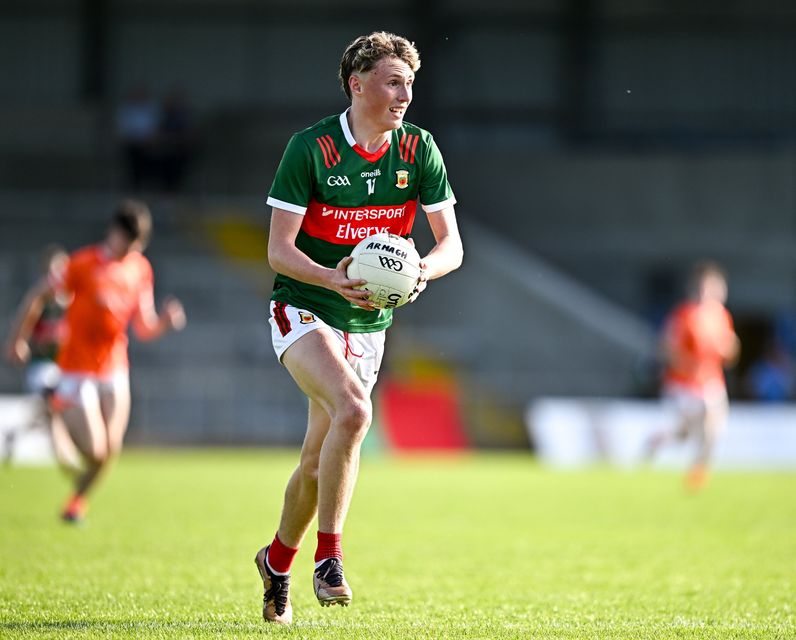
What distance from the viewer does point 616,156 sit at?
32.7 metres

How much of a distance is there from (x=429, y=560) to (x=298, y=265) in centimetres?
378

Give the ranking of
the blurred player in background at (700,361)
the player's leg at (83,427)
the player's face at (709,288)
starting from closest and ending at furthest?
the player's leg at (83,427)
the player's face at (709,288)
the blurred player in background at (700,361)

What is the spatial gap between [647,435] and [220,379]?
7.23m

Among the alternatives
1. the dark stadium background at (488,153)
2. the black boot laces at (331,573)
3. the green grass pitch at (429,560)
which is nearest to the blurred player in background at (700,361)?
the green grass pitch at (429,560)

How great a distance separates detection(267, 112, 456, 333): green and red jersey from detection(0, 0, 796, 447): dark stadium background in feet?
63.5

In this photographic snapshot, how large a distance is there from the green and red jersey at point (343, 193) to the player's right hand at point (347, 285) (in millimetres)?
361

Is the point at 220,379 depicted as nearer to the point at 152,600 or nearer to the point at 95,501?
the point at 95,501

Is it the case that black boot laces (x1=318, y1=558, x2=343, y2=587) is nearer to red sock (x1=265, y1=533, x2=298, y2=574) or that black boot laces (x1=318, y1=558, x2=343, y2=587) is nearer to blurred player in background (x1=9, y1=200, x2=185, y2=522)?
red sock (x1=265, y1=533, x2=298, y2=574)

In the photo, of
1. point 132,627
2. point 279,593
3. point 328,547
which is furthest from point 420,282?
point 132,627

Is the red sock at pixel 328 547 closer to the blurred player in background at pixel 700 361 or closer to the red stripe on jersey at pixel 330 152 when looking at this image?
the red stripe on jersey at pixel 330 152

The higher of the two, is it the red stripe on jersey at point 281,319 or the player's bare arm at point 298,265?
the player's bare arm at point 298,265

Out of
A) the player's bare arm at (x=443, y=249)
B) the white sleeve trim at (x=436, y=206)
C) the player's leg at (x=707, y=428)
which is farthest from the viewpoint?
the player's leg at (x=707, y=428)

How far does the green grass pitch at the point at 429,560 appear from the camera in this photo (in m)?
7.00

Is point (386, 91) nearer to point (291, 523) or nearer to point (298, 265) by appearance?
point (298, 265)
